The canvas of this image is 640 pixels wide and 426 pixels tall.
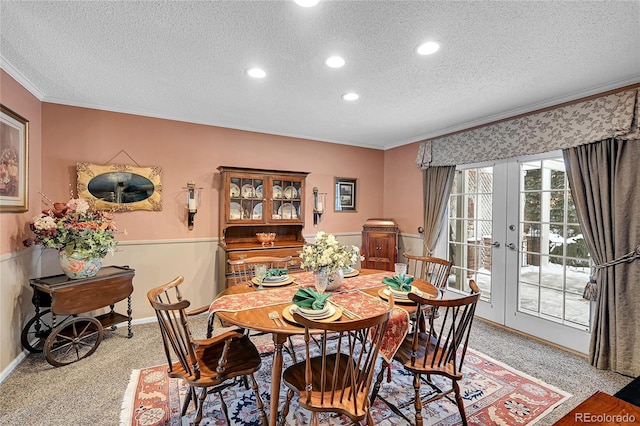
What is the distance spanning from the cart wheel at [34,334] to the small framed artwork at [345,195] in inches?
150

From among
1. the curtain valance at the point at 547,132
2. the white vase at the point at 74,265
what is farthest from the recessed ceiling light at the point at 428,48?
the white vase at the point at 74,265

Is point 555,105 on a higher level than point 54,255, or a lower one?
higher

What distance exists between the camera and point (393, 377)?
249cm

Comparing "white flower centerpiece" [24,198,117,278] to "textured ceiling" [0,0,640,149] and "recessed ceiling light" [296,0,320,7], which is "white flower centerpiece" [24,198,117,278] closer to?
"textured ceiling" [0,0,640,149]

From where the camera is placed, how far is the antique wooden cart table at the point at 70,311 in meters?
2.59

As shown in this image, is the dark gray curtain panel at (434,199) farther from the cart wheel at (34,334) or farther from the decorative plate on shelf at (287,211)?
the cart wheel at (34,334)

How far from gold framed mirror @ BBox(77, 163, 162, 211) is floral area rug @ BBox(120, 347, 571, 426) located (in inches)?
74.6

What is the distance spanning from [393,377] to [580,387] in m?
1.46

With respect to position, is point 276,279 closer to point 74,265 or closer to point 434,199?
point 74,265

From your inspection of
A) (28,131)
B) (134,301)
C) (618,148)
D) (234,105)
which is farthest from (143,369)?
(618,148)

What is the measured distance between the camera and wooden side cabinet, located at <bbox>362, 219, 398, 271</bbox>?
4566 millimetres

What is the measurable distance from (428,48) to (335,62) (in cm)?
68

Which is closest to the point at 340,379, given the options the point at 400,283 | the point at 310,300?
the point at 310,300

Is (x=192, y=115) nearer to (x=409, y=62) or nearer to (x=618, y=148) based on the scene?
(x=409, y=62)
